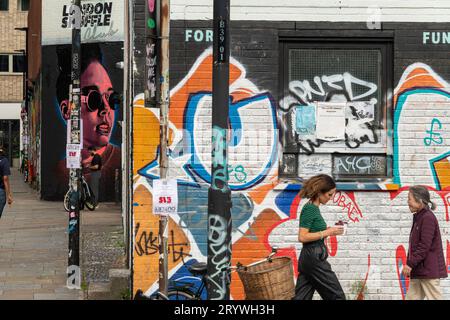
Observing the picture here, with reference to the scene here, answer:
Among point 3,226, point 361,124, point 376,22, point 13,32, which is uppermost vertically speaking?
point 13,32

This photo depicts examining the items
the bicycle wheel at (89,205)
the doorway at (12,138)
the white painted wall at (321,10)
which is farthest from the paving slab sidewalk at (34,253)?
the doorway at (12,138)

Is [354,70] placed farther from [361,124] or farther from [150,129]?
[150,129]

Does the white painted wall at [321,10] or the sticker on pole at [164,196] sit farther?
the white painted wall at [321,10]

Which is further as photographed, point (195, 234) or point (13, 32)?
point (13, 32)

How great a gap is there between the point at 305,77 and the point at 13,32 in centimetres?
4943

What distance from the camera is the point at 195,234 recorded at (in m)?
10.7

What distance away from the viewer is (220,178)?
7.87m

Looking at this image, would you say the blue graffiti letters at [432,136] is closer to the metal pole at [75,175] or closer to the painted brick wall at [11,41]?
the metal pole at [75,175]

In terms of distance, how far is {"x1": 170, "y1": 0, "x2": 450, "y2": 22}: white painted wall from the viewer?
10.7 m

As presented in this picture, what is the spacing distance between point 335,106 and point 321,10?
115cm

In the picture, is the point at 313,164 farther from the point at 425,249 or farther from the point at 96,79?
the point at 96,79

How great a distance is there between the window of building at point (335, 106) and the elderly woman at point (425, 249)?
219cm

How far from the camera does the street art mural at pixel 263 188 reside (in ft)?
34.9

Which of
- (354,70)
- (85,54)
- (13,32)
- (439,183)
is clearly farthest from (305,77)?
(13,32)
